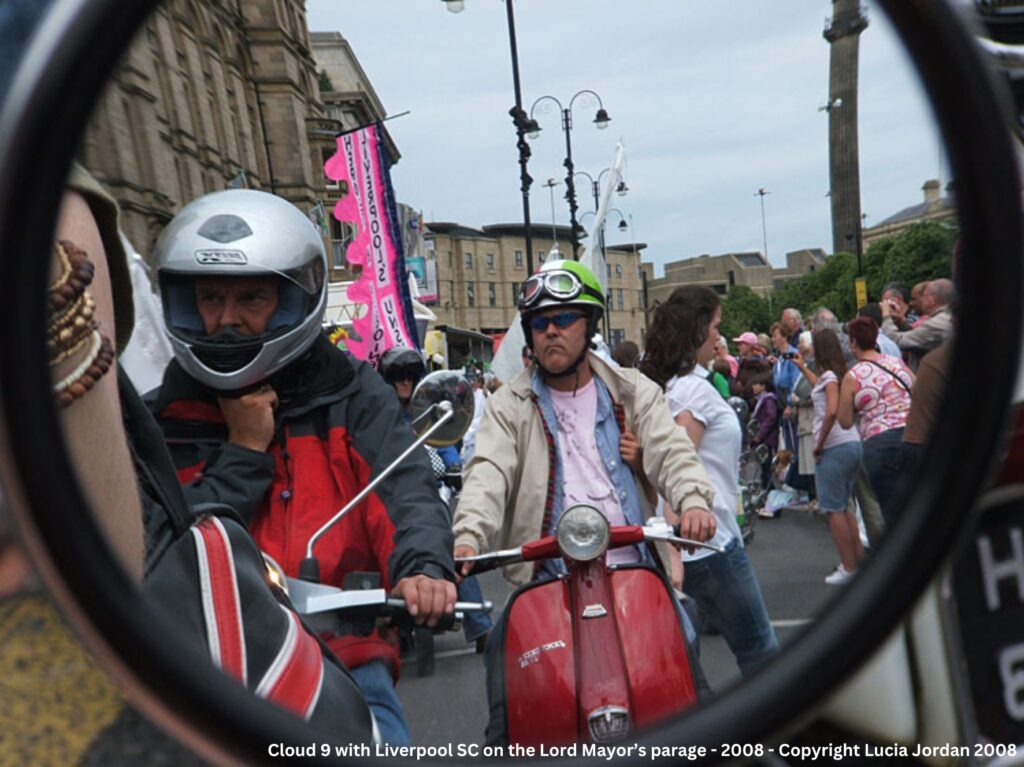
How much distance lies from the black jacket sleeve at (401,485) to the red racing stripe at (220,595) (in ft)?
2.35

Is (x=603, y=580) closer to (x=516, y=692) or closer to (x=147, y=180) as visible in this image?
(x=516, y=692)

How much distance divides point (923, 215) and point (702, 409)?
3178 millimetres

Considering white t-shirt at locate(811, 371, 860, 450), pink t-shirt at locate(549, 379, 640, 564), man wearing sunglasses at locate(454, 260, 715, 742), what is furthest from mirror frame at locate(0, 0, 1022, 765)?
pink t-shirt at locate(549, 379, 640, 564)

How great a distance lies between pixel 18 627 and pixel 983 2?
1.09 m

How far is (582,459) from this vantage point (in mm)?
2879

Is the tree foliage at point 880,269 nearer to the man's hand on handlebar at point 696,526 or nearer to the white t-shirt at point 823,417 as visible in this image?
the white t-shirt at point 823,417

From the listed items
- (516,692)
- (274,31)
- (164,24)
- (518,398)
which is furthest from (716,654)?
(518,398)

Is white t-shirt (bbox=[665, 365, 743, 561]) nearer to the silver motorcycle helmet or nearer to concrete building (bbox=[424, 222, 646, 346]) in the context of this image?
concrete building (bbox=[424, 222, 646, 346])

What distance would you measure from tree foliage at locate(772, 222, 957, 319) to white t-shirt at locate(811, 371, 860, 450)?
643 mm

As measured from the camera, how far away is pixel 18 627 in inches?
30.7

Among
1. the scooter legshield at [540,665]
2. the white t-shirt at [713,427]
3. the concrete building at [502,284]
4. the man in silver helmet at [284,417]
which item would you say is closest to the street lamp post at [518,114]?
the man in silver helmet at [284,417]

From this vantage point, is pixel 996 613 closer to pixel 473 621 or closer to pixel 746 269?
pixel 746 269

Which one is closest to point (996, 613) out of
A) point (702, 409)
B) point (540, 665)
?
point (540, 665)

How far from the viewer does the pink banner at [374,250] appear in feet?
26.2
